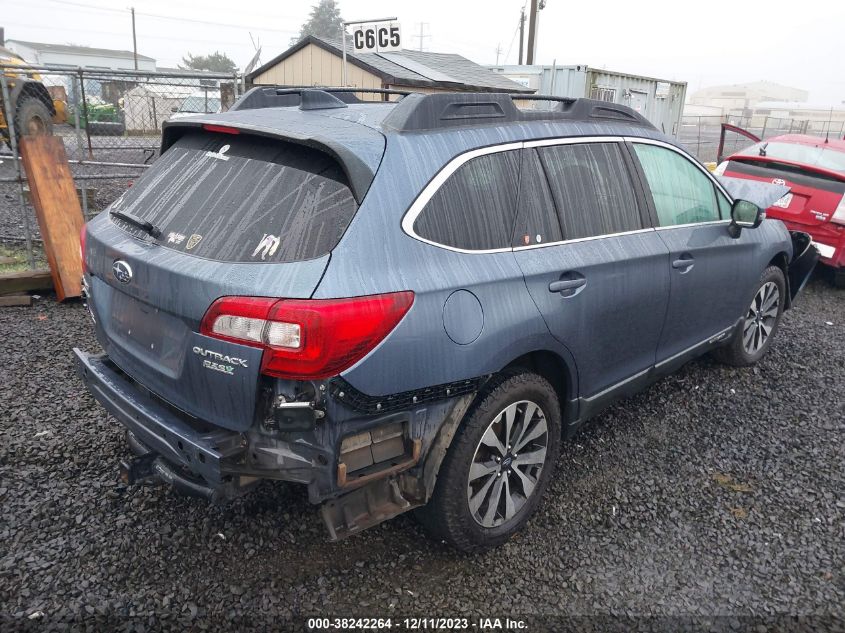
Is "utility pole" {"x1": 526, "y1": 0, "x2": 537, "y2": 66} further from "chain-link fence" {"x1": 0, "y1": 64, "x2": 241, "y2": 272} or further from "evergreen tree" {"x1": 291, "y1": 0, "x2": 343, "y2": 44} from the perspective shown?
"evergreen tree" {"x1": 291, "y1": 0, "x2": 343, "y2": 44}

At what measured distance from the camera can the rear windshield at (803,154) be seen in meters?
7.21

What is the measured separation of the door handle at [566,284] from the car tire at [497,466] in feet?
1.26

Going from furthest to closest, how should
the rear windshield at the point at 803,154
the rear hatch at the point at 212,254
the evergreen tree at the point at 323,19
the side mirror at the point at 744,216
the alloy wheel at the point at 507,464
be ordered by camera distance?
the evergreen tree at the point at 323,19
the rear windshield at the point at 803,154
the side mirror at the point at 744,216
the alloy wheel at the point at 507,464
the rear hatch at the point at 212,254

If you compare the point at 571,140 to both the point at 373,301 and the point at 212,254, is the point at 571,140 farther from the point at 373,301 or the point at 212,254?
the point at 212,254

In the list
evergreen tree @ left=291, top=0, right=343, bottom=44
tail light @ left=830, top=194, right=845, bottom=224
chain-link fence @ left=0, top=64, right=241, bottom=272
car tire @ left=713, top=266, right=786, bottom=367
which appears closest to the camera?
car tire @ left=713, top=266, right=786, bottom=367

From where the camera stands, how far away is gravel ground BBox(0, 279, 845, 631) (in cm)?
255

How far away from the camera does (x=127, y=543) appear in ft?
9.14

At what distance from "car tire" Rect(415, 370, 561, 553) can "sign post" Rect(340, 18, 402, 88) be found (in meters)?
5.15

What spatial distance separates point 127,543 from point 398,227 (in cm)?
182

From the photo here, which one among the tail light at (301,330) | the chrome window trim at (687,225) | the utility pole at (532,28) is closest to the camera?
the tail light at (301,330)

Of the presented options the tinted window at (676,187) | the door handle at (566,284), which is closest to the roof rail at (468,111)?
the tinted window at (676,187)

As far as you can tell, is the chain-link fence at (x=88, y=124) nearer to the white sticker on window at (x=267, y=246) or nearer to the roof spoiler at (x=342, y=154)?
the roof spoiler at (x=342, y=154)

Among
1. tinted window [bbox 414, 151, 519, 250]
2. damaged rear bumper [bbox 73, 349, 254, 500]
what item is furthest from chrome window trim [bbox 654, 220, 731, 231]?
damaged rear bumper [bbox 73, 349, 254, 500]

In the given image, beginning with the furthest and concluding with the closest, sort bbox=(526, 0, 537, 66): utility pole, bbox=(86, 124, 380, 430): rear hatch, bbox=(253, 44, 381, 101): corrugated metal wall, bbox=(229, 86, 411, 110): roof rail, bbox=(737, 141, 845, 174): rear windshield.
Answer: bbox=(526, 0, 537, 66): utility pole
bbox=(253, 44, 381, 101): corrugated metal wall
bbox=(737, 141, 845, 174): rear windshield
bbox=(229, 86, 411, 110): roof rail
bbox=(86, 124, 380, 430): rear hatch
